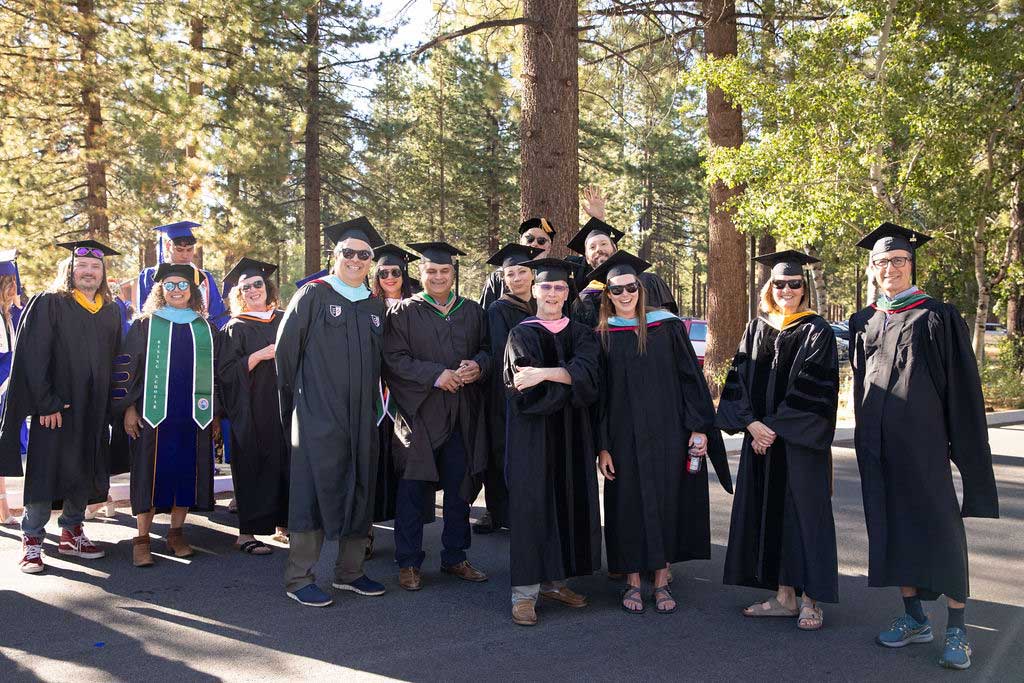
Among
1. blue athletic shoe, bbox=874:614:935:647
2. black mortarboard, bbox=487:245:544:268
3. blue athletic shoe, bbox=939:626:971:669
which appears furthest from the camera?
black mortarboard, bbox=487:245:544:268

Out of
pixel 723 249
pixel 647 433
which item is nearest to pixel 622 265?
pixel 647 433

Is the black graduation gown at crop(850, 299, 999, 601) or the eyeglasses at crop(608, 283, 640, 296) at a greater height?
the eyeglasses at crop(608, 283, 640, 296)

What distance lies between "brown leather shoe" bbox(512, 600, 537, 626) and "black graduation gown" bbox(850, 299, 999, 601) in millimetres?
1808

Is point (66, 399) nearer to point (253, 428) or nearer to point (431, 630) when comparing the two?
point (253, 428)

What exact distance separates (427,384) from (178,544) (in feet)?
7.52

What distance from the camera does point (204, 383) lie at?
5863mm

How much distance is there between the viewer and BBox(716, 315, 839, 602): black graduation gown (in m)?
4.55

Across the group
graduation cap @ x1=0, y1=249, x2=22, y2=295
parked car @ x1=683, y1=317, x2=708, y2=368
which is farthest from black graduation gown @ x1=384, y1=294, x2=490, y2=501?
parked car @ x1=683, y1=317, x2=708, y2=368

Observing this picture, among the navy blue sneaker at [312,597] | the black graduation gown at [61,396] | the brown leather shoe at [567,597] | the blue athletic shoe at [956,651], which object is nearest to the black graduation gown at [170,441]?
the black graduation gown at [61,396]

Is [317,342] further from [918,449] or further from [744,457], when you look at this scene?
[918,449]

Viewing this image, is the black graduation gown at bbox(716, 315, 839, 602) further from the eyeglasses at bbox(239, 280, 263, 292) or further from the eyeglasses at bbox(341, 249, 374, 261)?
the eyeglasses at bbox(239, 280, 263, 292)

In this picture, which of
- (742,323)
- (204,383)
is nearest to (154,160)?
(742,323)

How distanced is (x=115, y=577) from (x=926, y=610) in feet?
16.4

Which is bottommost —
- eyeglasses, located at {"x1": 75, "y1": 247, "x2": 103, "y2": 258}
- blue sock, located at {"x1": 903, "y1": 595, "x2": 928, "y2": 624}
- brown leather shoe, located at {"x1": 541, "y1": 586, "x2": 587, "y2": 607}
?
brown leather shoe, located at {"x1": 541, "y1": 586, "x2": 587, "y2": 607}
